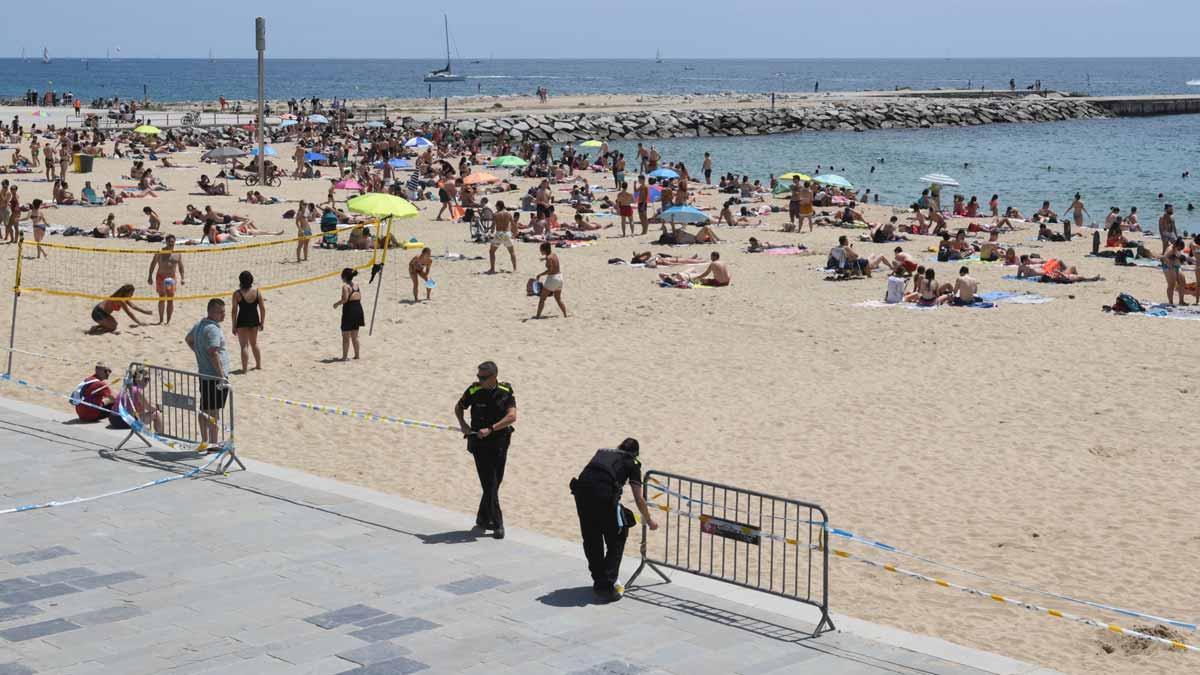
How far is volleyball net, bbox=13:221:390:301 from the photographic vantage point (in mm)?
21719

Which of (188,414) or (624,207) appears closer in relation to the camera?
(188,414)

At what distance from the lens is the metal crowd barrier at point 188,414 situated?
1171 cm

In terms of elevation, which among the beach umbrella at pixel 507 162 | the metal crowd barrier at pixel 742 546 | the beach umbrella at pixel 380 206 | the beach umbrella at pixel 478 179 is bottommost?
the metal crowd barrier at pixel 742 546

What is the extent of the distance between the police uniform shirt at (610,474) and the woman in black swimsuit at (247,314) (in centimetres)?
789

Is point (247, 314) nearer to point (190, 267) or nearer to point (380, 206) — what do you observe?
point (380, 206)

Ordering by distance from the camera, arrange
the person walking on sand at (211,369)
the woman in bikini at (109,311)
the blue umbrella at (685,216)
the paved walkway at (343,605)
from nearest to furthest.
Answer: the paved walkway at (343,605), the person walking on sand at (211,369), the woman in bikini at (109,311), the blue umbrella at (685,216)

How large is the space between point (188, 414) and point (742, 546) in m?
5.55

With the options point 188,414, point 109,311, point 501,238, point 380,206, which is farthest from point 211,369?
point 501,238

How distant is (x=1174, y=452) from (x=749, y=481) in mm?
4300

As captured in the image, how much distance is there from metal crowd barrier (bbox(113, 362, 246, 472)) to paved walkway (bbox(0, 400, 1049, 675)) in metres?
1.01

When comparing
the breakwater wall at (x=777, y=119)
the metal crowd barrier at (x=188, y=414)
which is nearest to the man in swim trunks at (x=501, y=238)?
the metal crowd barrier at (x=188, y=414)

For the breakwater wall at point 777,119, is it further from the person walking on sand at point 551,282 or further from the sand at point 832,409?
the person walking on sand at point 551,282

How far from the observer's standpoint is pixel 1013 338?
739 inches

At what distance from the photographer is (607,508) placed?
8438mm
